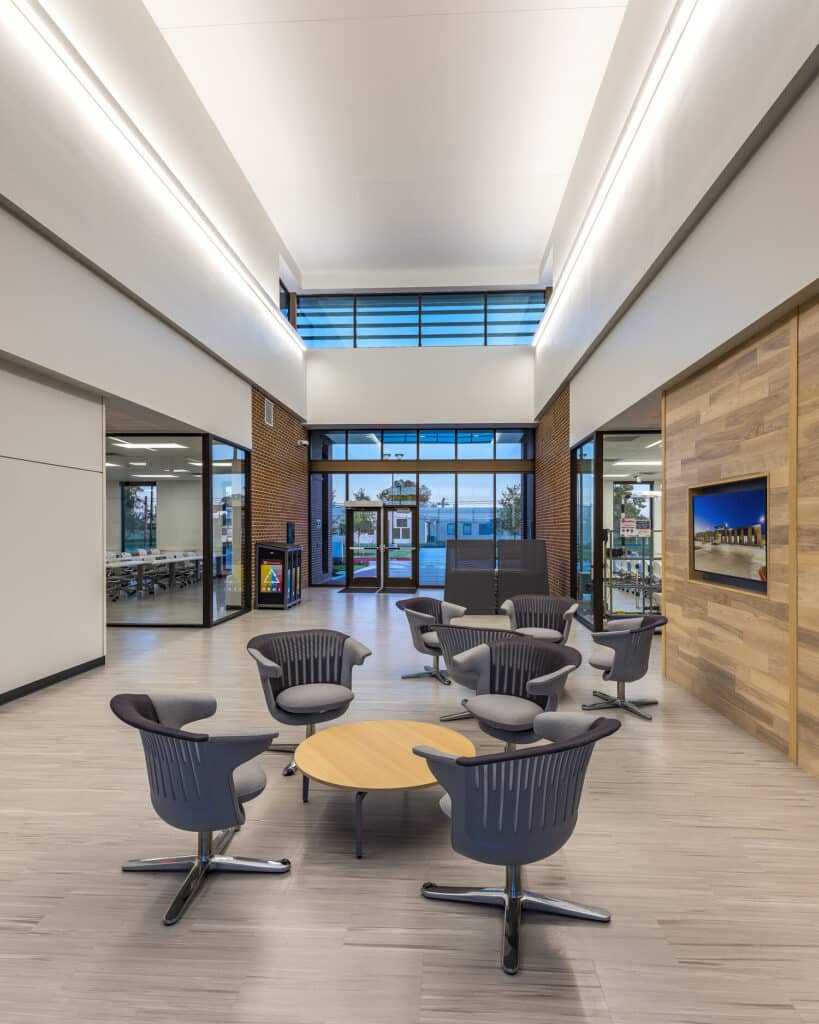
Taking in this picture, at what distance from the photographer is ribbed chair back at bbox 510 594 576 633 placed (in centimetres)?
657

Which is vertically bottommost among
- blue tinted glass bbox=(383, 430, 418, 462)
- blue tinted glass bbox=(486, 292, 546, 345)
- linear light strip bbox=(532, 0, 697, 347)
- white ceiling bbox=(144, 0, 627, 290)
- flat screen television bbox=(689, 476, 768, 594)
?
flat screen television bbox=(689, 476, 768, 594)

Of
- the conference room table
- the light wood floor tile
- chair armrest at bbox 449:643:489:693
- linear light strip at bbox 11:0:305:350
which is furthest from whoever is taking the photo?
the conference room table

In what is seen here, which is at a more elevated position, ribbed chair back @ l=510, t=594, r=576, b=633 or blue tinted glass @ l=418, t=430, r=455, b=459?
blue tinted glass @ l=418, t=430, r=455, b=459

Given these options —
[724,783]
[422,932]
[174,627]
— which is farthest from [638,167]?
[174,627]

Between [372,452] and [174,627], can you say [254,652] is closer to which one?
[174,627]

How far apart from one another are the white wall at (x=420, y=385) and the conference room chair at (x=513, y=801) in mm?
12206

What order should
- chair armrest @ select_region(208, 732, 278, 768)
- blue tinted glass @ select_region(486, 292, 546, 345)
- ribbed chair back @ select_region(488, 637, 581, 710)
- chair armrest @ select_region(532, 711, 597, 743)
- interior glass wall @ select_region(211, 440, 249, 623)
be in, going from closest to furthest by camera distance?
chair armrest @ select_region(208, 732, 278, 768)
chair armrest @ select_region(532, 711, 597, 743)
ribbed chair back @ select_region(488, 637, 581, 710)
interior glass wall @ select_region(211, 440, 249, 623)
blue tinted glass @ select_region(486, 292, 546, 345)

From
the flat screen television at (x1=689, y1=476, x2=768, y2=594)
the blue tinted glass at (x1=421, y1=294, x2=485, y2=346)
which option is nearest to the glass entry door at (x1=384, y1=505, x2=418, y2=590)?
the blue tinted glass at (x1=421, y1=294, x2=485, y2=346)

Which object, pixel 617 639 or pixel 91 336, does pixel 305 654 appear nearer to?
pixel 617 639

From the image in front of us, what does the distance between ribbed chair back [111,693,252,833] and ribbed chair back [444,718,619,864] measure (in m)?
0.91

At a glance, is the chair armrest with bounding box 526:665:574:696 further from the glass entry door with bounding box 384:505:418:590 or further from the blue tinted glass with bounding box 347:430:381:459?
the blue tinted glass with bounding box 347:430:381:459

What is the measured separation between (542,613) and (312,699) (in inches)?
135

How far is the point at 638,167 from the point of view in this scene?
6203mm

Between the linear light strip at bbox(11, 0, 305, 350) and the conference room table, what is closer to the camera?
the linear light strip at bbox(11, 0, 305, 350)
